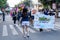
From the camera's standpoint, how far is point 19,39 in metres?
13.0

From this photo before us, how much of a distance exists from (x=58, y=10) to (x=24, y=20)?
3707 centimetres

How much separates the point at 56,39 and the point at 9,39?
2.61 metres

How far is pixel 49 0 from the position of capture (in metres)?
48.7

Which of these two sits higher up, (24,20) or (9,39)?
(24,20)

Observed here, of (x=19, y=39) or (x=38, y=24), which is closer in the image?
(x=19, y=39)

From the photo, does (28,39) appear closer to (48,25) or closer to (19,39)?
(19,39)

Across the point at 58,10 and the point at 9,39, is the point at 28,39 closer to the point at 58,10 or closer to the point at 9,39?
the point at 9,39

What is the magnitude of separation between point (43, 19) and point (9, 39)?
4.98m

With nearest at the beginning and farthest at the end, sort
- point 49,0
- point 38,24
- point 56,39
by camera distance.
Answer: point 56,39, point 38,24, point 49,0

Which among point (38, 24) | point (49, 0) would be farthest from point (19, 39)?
point (49, 0)

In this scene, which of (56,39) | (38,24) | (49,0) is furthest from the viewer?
(49,0)

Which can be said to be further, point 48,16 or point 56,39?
point 48,16

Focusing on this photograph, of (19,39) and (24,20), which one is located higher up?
(24,20)

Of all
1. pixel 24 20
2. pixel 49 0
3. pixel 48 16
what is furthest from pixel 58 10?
pixel 24 20
